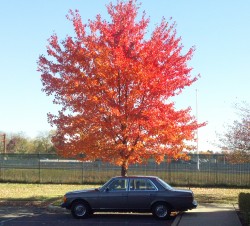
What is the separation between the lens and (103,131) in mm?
17812

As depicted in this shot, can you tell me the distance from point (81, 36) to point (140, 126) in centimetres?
435

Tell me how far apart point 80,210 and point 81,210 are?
0.04 metres

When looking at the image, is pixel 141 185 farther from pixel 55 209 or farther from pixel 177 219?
pixel 55 209

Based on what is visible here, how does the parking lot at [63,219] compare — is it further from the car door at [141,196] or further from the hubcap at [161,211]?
the car door at [141,196]

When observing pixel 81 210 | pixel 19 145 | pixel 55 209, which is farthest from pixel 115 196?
pixel 19 145

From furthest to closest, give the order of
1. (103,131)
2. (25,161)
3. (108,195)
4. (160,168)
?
(25,161)
(160,168)
(103,131)
(108,195)

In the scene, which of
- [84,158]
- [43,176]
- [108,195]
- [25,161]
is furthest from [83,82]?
[25,161]

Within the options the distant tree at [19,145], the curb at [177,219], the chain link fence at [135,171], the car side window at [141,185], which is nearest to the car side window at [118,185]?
the car side window at [141,185]

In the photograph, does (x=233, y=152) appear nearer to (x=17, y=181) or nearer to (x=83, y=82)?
(x=83, y=82)

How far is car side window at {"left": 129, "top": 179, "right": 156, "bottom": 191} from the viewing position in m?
15.3

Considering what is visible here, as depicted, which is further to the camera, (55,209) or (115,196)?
(55,209)

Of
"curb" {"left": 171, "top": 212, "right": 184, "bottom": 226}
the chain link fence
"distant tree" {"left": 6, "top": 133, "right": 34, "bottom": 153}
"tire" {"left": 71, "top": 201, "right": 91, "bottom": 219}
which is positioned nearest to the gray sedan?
"tire" {"left": 71, "top": 201, "right": 91, "bottom": 219}

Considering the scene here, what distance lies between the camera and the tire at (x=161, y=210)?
1500 centimetres

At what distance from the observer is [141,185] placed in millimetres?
15398
